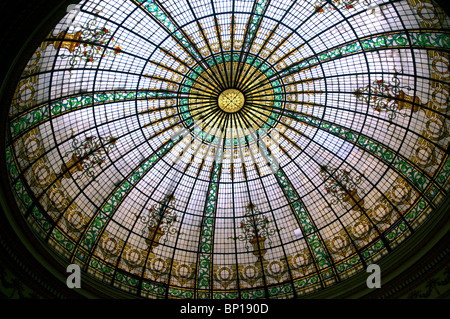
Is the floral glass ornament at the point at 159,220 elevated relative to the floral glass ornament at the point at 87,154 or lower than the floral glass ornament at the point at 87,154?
lower

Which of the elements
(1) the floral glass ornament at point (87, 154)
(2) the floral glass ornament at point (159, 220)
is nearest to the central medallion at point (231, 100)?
(2) the floral glass ornament at point (159, 220)

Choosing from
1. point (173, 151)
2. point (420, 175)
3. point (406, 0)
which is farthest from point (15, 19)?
point (420, 175)

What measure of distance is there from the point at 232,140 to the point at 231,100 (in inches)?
105

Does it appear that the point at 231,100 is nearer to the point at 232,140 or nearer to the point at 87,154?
the point at 232,140

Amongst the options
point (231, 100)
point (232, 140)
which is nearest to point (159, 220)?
point (232, 140)

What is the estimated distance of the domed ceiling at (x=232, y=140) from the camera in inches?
693

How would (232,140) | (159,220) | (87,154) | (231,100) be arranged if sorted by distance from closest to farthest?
(87,154) → (231,100) → (159,220) → (232,140)

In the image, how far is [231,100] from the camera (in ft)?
74.4

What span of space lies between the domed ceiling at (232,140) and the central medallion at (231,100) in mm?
127

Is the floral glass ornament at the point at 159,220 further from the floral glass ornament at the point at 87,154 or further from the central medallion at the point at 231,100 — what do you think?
the central medallion at the point at 231,100

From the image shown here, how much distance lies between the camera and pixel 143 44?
1911cm

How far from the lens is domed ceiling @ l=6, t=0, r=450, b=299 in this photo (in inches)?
693

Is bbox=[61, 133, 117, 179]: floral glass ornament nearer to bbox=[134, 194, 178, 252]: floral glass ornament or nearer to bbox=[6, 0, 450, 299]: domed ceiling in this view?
bbox=[6, 0, 450, 299]: domed ceiling
